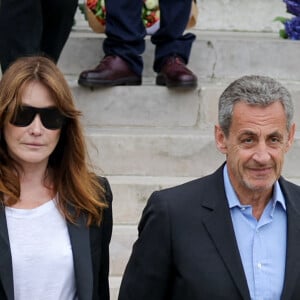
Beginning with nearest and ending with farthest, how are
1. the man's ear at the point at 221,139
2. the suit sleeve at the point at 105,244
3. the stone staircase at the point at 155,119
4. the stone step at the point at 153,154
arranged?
the man's ear at the point at 221,139
the suit sleeve at the point at 105,244
the stone staircase at the point at 155,119
the stone step at the point at 153,154

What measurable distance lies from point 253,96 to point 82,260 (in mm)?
776

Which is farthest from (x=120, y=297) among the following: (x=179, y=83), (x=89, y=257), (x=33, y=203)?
(x=179, y=83)

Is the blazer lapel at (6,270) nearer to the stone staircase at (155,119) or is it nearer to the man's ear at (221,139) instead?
the man's ear at (221,139)

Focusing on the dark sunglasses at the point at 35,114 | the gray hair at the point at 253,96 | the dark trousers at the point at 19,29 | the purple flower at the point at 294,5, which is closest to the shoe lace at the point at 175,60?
the dark trousers at the point at 19,29

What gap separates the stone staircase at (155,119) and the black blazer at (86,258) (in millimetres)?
1323

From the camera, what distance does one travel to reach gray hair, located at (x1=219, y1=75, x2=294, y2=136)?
124 inches

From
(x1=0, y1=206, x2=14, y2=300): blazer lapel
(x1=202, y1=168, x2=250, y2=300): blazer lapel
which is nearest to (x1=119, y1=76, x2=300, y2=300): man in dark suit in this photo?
(x1=202, y1=168, x2=250, y2=300): blazer lapel

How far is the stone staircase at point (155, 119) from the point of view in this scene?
5289 mm

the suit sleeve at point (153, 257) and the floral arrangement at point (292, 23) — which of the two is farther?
the floral arrangement at point (292, 23)

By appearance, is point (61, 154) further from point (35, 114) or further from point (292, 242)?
point (292, 242)

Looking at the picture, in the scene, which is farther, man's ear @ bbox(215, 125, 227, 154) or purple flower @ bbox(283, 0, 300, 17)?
purple flower @ bbox(283, 0, 300, 17)

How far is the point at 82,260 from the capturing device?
3.38 meters

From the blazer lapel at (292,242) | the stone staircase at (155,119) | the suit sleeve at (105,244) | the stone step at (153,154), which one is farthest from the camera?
the stone step at (153,154)

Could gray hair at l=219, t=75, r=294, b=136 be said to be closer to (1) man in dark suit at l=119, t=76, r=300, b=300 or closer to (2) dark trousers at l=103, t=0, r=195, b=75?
(1) man in dark suit at l=119, t=76, r=300, b=300
